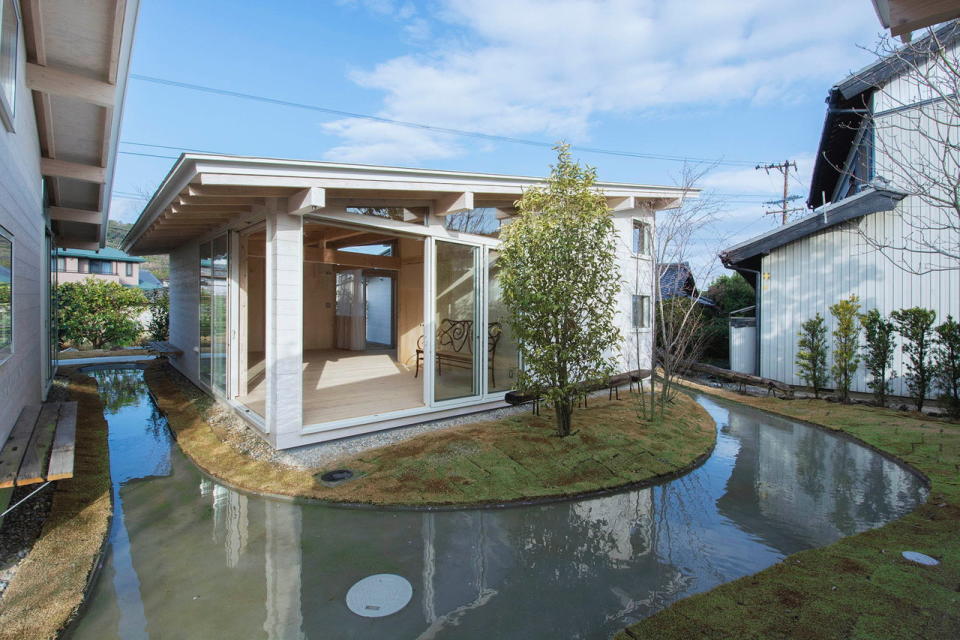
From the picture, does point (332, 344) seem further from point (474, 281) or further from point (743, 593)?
point (743, 593)

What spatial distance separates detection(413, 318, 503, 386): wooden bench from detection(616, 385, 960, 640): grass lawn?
4360mm

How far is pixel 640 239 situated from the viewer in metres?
9.91

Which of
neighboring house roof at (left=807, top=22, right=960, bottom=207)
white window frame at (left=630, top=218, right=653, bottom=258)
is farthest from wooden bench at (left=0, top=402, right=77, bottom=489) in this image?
neighboring house roof at (left=807, top=22, right=960, bottom=207)

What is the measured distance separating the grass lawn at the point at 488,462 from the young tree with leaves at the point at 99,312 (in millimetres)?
10676

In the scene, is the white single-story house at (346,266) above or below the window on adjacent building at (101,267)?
below

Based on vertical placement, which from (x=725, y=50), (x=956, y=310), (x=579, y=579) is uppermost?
(x=725, y=50)

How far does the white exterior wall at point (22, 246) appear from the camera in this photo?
3.93 meters

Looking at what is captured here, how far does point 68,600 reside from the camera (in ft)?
9.13

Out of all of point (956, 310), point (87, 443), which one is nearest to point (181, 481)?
point (87, 443)

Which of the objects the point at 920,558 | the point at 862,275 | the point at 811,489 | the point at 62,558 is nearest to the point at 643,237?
the point at 862,275

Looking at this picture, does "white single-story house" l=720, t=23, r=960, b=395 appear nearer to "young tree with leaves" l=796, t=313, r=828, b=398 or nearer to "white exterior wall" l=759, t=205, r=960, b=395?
"white exterior wall" l=759, t=205, r=960, b=395

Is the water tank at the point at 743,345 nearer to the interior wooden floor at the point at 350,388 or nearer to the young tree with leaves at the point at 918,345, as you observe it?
the young tree with leaves at the point at 918,345

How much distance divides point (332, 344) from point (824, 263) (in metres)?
11.6

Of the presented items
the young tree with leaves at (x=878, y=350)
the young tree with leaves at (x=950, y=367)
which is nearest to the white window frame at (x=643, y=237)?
the young tree with leaves at (x=878, y=350)
